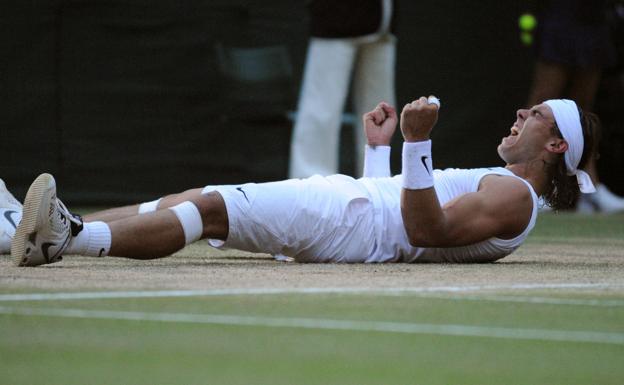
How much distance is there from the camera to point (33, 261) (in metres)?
4.84

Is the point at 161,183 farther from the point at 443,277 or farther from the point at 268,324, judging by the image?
the point at 268,324

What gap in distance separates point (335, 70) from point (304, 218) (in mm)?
3941

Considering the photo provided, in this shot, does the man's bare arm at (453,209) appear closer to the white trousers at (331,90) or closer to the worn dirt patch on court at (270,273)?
the worn dirt patch on court at (270,273)

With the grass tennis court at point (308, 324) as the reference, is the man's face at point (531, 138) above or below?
above

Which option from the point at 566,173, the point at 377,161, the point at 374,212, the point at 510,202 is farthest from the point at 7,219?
the point at 566,173

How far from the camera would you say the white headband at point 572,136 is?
5375mm

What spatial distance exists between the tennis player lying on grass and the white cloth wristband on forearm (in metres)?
0.39

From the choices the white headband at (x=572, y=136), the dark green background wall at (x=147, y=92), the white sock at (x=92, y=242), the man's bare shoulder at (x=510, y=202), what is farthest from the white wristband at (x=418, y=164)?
the dark green background wall at (x=147, y=92)

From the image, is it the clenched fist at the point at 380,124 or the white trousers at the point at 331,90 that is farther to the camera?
the white trousers at the point at 331,90

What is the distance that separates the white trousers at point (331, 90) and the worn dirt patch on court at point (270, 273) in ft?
10.8

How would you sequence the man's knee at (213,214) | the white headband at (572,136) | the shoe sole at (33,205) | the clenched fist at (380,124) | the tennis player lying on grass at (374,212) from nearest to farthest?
1. the shoe sole at (33,205)
2. the tennis player lying on grass at (374,212)
3. the man's knee at (213,214)
4. the white headband at (572,136)
5. the clenched fist at (380,124)

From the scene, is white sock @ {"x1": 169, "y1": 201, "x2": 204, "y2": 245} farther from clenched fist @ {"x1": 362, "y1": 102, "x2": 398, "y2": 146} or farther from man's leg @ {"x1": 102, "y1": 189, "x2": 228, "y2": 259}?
clenched fist @ {"x1": 362, "y1": 102, "x2": 398, "y2": 146}

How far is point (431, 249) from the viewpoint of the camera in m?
5.41

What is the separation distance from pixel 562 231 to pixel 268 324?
16.2 feet
